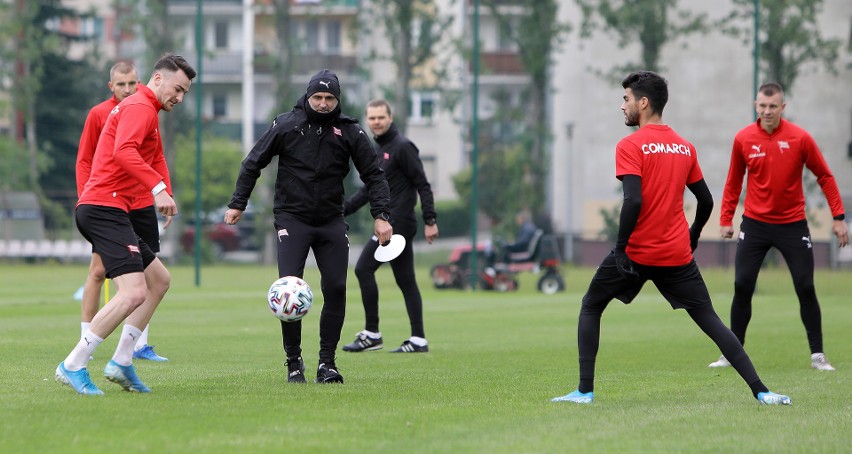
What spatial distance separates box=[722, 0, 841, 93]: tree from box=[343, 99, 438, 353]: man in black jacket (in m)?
19.5

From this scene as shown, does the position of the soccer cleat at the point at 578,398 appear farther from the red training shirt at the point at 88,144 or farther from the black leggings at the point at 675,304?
the red training shirt at the point at 88,144

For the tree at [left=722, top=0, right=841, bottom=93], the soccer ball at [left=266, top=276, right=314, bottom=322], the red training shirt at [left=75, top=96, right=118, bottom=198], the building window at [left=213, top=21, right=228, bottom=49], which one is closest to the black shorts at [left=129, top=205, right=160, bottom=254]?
the red training shirt at [left=75, top=96, right=118, bottom=198]

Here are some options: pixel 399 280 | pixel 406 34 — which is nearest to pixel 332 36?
pixel 406 34

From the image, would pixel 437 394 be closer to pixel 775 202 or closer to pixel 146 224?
pixel 146 224

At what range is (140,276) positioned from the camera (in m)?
7.56

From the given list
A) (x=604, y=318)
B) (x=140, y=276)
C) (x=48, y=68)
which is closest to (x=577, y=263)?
(x=604, y=318)

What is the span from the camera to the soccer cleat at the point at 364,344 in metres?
11.1

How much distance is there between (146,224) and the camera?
29.5 feet

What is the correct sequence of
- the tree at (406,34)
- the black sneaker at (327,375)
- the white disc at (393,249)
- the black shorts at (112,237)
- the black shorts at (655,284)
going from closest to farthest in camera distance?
1. the black shorts at (655,284)
2. the black shorts at (112,237)
3. the black sneaker at (327,375)
4. the white disc at (393,249)
5. the tree at (406,34)

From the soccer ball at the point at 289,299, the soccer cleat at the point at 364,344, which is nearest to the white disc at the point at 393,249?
the soccer cleat at the point at 364,344

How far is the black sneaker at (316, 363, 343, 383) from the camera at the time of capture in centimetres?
843

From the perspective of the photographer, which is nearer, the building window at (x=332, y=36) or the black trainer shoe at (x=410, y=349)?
the black trainer shoe at (x=410, y=349)

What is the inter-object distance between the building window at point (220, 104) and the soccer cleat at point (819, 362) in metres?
52.1

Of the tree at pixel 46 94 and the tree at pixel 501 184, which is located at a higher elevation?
the tree at pixel 46 94
